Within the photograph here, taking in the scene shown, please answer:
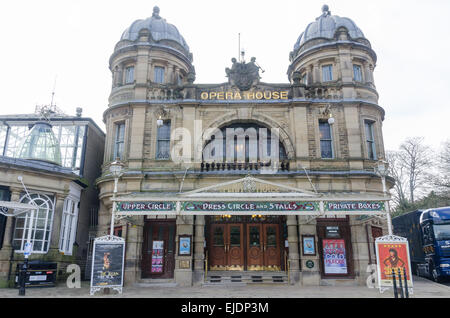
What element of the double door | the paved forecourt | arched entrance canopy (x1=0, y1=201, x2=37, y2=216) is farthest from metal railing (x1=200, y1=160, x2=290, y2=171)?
arched entrance canopy (x1=0, y1=201, x2=37, y2=216)

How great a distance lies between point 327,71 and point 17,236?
20024mm

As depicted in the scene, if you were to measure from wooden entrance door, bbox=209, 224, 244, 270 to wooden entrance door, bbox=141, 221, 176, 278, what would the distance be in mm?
2249

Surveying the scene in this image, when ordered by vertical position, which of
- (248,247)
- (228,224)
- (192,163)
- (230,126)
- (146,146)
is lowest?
(248,247)

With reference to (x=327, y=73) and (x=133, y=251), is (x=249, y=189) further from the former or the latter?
(x=327, y=73)

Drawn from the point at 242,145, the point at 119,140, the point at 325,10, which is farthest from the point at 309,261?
the point at 325,10

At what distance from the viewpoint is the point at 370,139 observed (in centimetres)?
1942

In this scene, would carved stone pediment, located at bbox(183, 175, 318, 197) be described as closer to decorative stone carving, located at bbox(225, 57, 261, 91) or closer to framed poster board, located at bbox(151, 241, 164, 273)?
framed poster board, located at bbox(151, 241, 164, 273)

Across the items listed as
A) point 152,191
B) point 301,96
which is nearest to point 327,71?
point 301,96

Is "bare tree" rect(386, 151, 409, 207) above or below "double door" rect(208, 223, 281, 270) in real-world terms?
above

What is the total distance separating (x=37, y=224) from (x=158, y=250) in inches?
251

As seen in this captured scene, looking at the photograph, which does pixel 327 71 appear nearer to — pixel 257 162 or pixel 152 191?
pixel 257 162

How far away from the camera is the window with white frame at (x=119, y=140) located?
1938 centimetres

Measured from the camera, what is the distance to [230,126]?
1955 centimetres

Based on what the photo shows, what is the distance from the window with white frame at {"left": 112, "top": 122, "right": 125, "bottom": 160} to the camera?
19.4 metres
